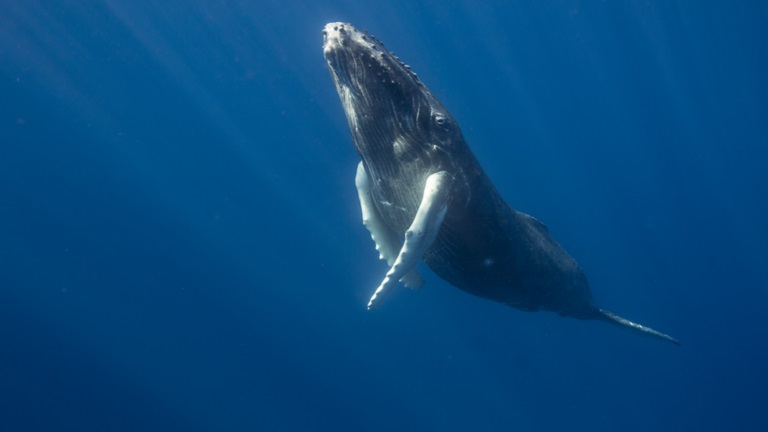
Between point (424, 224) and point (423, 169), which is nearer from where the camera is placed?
point (424, 224)

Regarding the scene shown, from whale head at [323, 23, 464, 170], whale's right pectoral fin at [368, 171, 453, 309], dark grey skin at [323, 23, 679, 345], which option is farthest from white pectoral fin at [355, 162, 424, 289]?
whale's right pectoral fin at [368, 171, 453, 309]

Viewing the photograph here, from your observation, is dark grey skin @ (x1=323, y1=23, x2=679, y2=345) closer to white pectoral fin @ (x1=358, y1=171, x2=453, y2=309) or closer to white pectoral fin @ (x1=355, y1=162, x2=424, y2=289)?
white pectoral fin @ (x1=355, y1=162, x2=424, y2=289)

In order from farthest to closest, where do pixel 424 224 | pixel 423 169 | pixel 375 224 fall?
1. pixel 375 224
2. pixel 423 169
3. pixel 424 224

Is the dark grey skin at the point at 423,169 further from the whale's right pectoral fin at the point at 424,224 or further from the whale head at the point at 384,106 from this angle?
the whale's right pectoral fin at the point at 424,224

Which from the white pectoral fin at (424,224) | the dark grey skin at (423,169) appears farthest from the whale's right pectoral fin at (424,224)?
the dark grey skin at (423,169)

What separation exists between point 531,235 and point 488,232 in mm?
1649

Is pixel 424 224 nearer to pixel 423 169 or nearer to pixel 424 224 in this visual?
pixel 424 224

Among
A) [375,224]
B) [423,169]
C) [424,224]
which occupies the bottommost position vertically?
[424,224]

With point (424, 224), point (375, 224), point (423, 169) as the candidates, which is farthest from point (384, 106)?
point (375, 224)

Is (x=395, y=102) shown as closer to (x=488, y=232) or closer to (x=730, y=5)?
(x=488, y=232)

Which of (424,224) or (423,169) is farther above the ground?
(423,169)

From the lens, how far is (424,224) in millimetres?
4852

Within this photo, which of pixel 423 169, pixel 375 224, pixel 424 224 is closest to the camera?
pixel 424 224

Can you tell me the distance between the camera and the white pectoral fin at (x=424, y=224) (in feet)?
15.9
